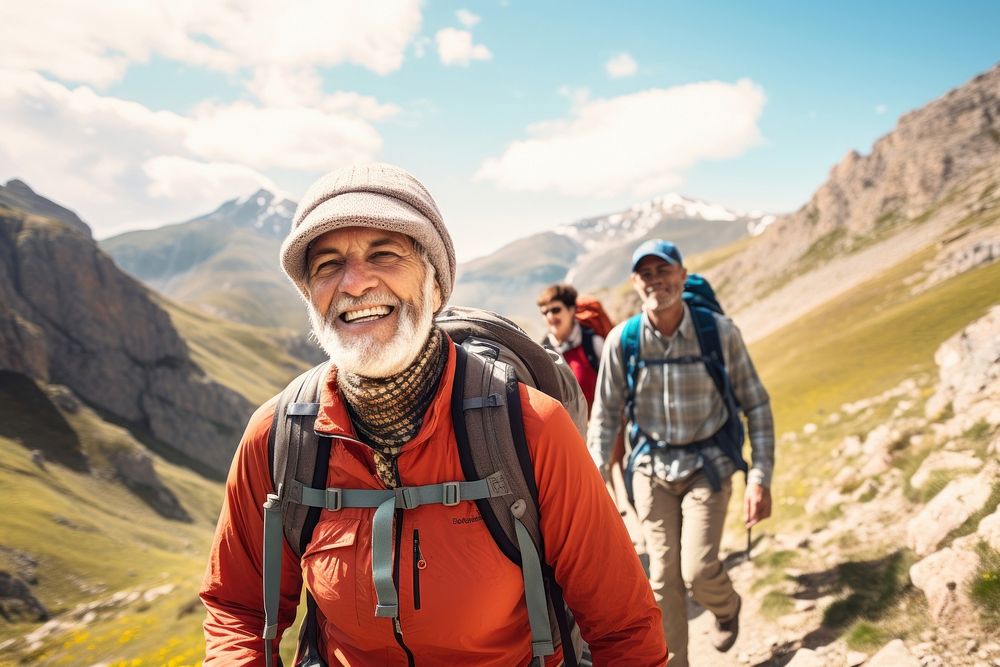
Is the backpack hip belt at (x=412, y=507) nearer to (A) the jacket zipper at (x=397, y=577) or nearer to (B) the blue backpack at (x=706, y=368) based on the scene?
(A) the jacket zipper at (x=397, y=577)

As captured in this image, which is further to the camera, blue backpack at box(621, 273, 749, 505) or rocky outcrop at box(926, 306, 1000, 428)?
rocky outcrop at box(926, 306, 1000, 428)

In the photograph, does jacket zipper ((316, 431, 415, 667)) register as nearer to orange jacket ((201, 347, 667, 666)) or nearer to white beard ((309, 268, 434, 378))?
orange jacket ((201, 347, 667, 666))

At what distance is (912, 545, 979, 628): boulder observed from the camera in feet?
16.8

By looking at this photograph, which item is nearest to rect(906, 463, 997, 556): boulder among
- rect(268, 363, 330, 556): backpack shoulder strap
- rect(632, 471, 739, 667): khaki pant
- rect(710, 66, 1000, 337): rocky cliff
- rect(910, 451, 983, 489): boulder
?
rect(910, 451, 983, 489): boulder

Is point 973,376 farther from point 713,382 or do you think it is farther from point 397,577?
point 397,577

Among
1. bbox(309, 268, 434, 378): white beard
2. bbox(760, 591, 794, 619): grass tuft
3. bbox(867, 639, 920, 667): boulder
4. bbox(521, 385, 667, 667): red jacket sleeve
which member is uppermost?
bbox(309, 268, 434, 378): white beard

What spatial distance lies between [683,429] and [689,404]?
31cm

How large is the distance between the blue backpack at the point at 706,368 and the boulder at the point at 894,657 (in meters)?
2.05

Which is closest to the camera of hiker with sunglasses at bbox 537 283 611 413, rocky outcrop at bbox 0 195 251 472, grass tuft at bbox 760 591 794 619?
grass tuft at bbox 760 591 794 619

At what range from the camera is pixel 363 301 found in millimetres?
3393

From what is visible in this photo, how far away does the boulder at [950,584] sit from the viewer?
5105 mm

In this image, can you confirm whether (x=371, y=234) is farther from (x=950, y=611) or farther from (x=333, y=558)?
(x=950, y=611)

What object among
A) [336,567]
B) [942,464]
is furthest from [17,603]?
[942,464]

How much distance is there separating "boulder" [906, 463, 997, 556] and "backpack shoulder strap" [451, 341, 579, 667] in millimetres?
5539
